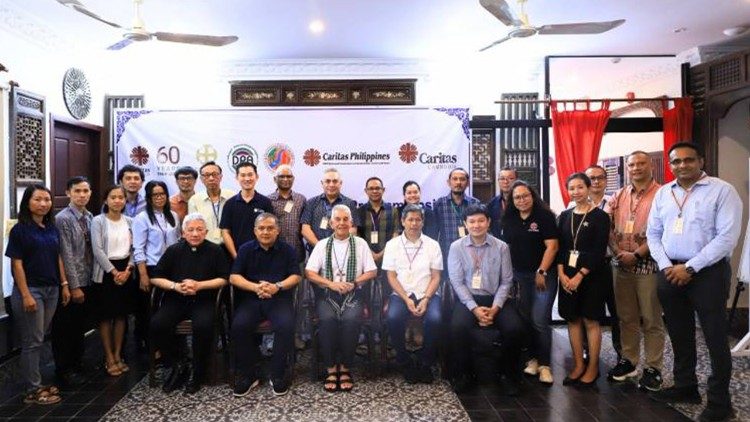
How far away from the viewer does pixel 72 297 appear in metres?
3.21

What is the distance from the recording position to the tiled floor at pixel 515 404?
9.00 ft

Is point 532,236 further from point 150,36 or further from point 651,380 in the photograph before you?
point 150,36

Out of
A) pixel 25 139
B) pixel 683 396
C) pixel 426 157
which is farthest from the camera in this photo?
pixel 426 157

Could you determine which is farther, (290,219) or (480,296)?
(290,219)

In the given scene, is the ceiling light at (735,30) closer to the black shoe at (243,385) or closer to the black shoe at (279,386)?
the black shoe at (279,386)

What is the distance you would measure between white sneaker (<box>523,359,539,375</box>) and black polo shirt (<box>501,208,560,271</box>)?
676mm

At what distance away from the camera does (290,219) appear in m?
3.87

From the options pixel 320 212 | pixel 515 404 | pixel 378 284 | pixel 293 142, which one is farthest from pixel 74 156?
pixel 515 404

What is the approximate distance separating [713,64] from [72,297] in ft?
19.6

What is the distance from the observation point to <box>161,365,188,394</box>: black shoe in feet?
10.3

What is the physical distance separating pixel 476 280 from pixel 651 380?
1.25 meters

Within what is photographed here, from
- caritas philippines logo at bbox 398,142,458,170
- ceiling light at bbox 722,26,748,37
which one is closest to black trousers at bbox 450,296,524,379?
caritas philippines logo at bbox 398,142,458,170

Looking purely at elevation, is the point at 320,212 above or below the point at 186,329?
above

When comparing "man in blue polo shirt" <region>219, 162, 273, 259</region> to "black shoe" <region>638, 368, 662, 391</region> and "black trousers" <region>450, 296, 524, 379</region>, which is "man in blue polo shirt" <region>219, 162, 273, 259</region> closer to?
"black trousers" <region>450, 296, 524, 379</region>
